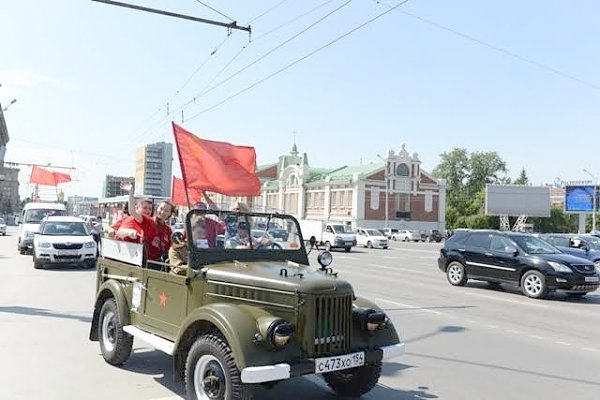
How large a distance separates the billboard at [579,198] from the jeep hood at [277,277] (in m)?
71.3

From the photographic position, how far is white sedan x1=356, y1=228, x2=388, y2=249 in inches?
1741

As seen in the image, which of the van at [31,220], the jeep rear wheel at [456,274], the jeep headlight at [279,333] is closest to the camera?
the jeep headlight at [279,333]

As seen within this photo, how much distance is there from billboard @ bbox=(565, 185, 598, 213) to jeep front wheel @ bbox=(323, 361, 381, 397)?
70.7 metres

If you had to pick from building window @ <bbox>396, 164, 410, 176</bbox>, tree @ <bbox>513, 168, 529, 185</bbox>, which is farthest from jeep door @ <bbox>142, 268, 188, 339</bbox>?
tree @ <bbox>513, 168, 529, 185</bbox>

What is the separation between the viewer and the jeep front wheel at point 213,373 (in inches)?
180

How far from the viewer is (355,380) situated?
5.67 m

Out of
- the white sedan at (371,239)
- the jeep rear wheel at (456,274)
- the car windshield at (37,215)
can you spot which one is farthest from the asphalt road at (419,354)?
the white sedan at (371,239)

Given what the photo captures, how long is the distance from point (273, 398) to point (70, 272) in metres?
13.3

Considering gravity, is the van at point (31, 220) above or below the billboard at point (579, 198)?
below

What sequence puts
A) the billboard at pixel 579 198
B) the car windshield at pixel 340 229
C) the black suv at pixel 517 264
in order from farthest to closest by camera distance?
the billboard at pixel 579 198
the car windshield at pixel 340 229
the black suv at pixel 517 264

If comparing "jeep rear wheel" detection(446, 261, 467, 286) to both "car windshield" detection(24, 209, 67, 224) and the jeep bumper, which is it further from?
"car windshield" detection(24, 209, 67, 224)

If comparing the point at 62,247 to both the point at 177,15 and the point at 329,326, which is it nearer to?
the point at 177,15

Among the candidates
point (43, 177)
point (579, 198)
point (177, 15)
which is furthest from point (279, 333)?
point (579, 198)

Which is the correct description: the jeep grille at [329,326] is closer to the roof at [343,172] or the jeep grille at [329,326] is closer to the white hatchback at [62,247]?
the white hatchback at [62,247]
